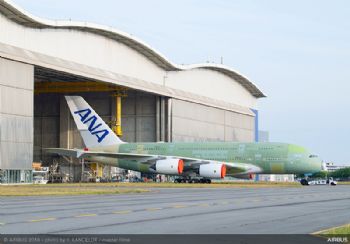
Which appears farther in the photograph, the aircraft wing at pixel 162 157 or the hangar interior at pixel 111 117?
the hangar interior at pixel 111 117

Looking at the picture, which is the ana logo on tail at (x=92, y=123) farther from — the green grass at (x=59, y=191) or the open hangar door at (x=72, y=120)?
the green grass at (x=59, y=191)

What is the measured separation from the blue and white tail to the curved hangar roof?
777cm

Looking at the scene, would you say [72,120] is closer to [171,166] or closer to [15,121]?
[171,166]

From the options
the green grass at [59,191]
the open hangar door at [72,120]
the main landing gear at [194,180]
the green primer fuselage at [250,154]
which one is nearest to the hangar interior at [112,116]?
the open hangar door at [72,120]

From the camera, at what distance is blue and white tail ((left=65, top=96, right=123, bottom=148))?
7094 cm

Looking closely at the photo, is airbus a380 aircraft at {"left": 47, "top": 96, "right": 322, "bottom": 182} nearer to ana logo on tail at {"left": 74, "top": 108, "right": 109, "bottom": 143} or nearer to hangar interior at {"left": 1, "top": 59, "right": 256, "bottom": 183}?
ana logo on tail at {"left": 74, "top": 108, "right": 109, "bottom": 143}

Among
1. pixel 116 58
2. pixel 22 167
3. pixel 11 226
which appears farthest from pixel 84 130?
pixel 11 226

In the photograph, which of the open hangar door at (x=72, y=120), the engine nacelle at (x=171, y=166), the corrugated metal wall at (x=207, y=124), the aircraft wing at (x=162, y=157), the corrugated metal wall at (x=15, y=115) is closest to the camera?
the corrugated metal wall at (x=15, y=115)

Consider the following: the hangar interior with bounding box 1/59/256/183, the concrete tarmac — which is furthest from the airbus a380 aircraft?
the concrete tarmac

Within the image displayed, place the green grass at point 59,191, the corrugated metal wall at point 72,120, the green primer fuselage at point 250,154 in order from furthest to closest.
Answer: the corrugated metal wall at point 72,120 < the green primer fuselage at point 250,154 < the green grass at point 59,191

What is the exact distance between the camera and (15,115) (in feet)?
187

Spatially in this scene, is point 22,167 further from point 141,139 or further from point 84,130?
point 141,139

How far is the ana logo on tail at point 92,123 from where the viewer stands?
Result: 70875 millimetres

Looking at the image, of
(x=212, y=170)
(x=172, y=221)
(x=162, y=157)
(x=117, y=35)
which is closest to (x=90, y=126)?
(x=162, y=157)
